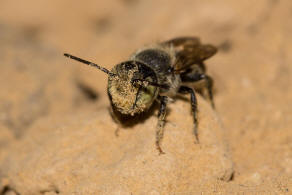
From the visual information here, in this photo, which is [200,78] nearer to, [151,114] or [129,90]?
[151,114]

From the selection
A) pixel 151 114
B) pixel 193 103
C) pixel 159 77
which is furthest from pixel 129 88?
pixel 193 103

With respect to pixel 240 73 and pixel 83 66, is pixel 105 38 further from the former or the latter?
pixel 240 73

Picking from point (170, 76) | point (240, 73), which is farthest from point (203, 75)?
point (240, 73)

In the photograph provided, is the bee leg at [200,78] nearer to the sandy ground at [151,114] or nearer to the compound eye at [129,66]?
the sandy ground at [151,114]

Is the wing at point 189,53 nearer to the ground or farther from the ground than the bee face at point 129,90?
farther from the ground

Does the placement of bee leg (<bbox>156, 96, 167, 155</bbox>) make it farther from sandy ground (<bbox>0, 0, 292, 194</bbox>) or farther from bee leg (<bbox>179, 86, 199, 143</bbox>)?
bee leg (<bbox>179, 86, 199, 143</bbox>)

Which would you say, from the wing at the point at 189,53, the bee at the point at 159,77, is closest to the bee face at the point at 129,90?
the bee at the point at 159,77
